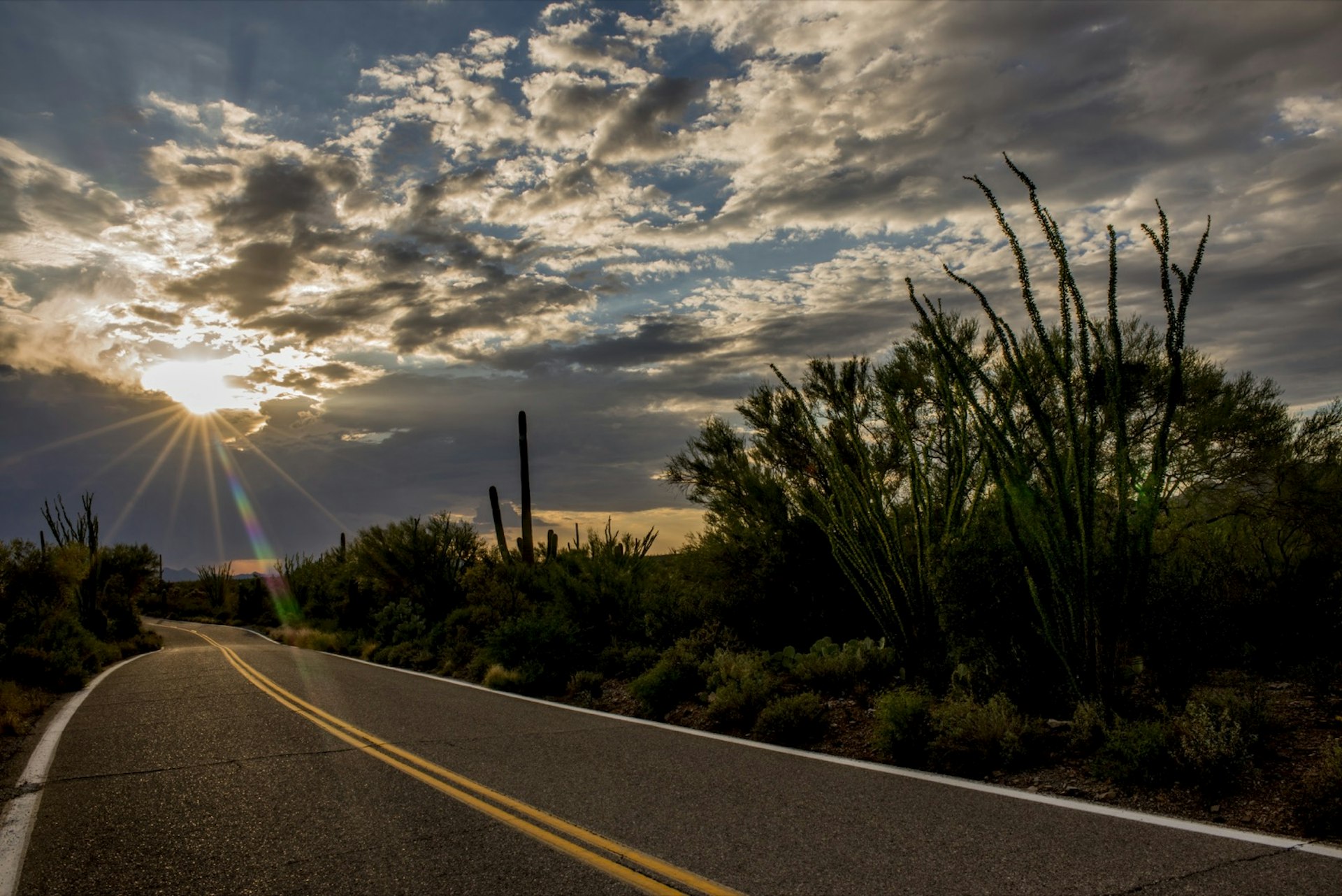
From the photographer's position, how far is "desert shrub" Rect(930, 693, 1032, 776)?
6.67 metres

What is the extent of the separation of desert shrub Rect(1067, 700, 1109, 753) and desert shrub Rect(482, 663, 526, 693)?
818cm

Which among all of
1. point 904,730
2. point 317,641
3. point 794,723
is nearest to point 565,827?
point 904,730

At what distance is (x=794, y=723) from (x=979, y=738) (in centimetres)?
191

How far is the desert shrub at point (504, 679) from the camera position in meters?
12.9

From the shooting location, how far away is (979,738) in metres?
6.78

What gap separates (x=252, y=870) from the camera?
487 cm

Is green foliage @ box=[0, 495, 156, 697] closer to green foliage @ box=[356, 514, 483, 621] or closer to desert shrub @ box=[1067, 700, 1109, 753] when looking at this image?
green foliage @ box=[356, 514, 483, 621]

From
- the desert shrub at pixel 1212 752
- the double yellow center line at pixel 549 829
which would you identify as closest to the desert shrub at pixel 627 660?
the double yellow center line at pixel 549 829

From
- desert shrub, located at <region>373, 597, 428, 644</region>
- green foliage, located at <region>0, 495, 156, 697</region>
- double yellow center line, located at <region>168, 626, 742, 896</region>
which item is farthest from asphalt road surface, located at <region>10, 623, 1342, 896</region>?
desert shrub, located at <region>373, 597, 428, 644</region>

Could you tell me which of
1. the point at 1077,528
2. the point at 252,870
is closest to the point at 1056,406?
the point at 1077,528

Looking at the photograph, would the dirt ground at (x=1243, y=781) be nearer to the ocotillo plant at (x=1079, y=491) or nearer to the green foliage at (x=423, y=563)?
the ocotillo plant at (x=1079, y=491)

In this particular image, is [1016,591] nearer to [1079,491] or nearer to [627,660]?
[1079,491]

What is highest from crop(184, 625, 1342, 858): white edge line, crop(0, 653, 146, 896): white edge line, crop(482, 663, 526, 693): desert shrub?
crop(0, 653, 146, 896): white edge line

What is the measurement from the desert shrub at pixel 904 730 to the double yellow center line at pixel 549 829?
3.08m
